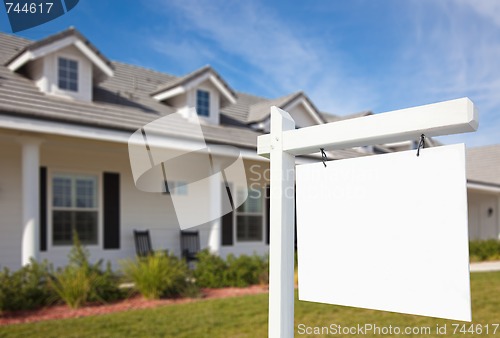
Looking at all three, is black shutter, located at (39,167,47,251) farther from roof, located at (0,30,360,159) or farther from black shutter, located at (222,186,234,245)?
black shutter, located at (222,186,234,245)

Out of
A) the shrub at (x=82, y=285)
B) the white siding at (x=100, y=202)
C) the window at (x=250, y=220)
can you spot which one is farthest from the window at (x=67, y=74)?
the window at (x=250, y=220)

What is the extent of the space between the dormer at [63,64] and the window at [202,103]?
246cm

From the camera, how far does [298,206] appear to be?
189cm

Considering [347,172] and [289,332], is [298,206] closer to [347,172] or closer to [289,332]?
[347,172]

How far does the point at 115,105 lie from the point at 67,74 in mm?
1162

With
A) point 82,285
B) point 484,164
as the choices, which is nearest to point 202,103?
point 82,285

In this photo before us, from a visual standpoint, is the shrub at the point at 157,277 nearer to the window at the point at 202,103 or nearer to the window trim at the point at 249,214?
the window trim at the point at 249,214

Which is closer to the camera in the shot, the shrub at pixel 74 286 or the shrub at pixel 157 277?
the shrub at pixel 74 286

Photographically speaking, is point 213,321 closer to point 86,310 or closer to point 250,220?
point 86,310

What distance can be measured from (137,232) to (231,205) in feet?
9.47

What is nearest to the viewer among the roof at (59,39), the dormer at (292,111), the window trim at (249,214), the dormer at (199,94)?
the roof at (59,39)

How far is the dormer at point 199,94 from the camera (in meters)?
11.0

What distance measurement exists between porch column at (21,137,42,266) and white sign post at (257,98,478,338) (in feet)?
21.0

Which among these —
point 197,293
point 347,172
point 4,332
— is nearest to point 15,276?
point 4,332
